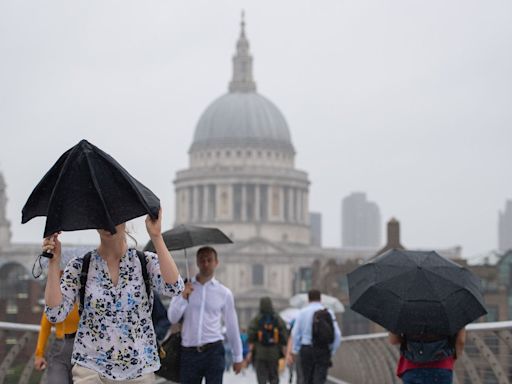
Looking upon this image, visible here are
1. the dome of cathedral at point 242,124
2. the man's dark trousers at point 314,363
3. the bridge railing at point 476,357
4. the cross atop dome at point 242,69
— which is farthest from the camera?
the cross atop dome at point 242,69

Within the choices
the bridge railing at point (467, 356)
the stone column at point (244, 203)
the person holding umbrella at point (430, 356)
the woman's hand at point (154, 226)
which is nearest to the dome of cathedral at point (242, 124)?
the stone column at point (244, 203)

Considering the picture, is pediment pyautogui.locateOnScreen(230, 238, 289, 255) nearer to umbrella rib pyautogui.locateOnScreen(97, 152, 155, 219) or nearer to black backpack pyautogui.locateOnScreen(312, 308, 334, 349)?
black backpack pyautogui.locateOnScreen(312, 308, 334, 349)

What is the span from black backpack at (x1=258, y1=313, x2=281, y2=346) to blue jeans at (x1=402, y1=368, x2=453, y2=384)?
19.5ft

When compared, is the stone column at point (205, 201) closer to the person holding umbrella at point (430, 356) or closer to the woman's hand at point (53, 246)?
the person holding umbrella at point (430, 356)

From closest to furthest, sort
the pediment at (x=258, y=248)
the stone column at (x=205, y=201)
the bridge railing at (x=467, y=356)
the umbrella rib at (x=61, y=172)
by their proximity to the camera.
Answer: the umbrella rib at (x=61, y=172)
the bridge railing at (x=467, y=356)
the pediment at (x=258, y=248)
the stone column at (x=205, y=201)

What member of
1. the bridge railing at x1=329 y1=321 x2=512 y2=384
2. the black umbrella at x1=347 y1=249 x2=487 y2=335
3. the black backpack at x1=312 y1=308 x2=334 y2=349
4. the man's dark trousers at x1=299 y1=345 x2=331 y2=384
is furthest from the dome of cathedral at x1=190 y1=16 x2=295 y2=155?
the black umbrella at x1=347 y1=249 x2=487 y2=335

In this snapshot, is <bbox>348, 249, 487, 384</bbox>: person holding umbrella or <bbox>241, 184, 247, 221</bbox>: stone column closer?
<bbox>348, 249, 487, 384</bbox>: person holding umbrella

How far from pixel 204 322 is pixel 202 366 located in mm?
335

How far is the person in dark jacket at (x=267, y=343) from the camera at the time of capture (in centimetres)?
1487

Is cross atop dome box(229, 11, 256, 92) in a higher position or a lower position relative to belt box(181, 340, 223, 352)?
higher

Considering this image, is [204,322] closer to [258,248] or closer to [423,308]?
[423,308]

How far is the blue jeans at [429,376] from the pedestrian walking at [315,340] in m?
5.21

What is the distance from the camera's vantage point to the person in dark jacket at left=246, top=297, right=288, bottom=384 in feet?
48.8

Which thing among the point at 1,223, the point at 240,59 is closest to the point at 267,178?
the point at 240,59
